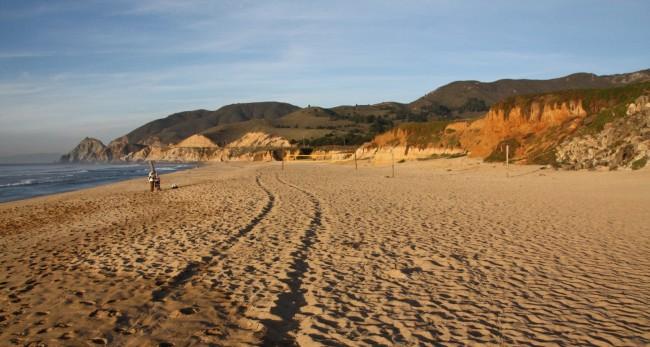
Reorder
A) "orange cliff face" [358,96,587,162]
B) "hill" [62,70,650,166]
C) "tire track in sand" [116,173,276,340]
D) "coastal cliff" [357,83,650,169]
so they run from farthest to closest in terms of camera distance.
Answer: "hill" [62,70,650,166]
"orange cliff face" [358,96,587,162]
"coastal cliff" [357,83,650,169]
"tire track in sand" [116,173,276,340]

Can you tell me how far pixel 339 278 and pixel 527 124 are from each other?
3163 cm

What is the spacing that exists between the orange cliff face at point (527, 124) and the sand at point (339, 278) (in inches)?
713

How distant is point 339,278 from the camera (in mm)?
6590

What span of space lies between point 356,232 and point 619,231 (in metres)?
5.65

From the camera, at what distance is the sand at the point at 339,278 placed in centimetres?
474

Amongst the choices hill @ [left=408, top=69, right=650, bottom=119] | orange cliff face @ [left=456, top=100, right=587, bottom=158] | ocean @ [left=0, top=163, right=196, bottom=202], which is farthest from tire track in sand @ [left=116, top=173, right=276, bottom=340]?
hill @ [left=408, top=69, right=650, bottom=119]

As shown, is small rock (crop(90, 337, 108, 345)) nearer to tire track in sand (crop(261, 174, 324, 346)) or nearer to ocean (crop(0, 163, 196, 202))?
tire track in sand (crop(261, 174, 324, 346))

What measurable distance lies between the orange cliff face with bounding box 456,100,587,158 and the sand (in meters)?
18.1

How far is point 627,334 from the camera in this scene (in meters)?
4.44

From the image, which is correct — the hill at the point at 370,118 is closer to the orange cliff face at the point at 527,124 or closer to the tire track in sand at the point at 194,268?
the orange cliff face at the point at 527,124

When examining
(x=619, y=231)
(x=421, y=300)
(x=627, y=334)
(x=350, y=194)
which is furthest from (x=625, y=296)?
(x=350, y=194)

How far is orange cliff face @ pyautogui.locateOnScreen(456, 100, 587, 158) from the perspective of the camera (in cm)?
2991

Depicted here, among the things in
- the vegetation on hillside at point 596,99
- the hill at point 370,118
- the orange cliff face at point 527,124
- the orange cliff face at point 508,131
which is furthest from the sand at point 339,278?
the hill at point 370,118

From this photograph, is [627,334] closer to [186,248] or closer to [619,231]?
[619,231]
